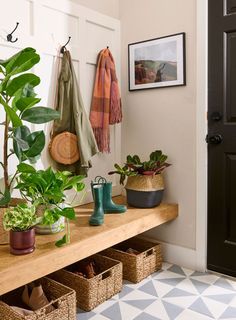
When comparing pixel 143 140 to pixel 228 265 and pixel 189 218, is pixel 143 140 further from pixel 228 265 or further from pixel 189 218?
pixel 228 265

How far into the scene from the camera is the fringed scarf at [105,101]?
239 centimetres

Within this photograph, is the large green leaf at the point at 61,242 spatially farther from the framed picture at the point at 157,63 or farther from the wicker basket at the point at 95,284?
the framed picture at the point at 157,63

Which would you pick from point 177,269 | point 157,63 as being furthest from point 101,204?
point 157,63

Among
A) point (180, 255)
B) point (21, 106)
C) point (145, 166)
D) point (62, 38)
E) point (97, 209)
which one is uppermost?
point (62, 38)

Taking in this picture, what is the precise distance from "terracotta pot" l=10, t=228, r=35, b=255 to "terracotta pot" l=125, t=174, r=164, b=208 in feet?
3.01

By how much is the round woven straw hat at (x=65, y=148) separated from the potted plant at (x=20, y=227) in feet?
2.13

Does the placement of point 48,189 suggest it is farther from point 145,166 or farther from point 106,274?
point 145,166

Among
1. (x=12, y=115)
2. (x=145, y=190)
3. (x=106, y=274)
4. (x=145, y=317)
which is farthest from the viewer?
(x=145, y=190)

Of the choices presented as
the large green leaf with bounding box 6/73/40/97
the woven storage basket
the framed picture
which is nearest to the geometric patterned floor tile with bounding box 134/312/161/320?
the woven storage basket

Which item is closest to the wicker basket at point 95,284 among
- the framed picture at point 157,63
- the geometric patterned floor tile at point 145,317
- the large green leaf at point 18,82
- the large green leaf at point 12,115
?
the geometric patterned floor tile at point 145,317

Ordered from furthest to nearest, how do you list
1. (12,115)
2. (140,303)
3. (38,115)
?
(140,303) < (38,115) < (12,115)

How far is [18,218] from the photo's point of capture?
149 cm

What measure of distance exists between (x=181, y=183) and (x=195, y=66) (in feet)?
2.68

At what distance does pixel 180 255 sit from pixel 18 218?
1360 mm
